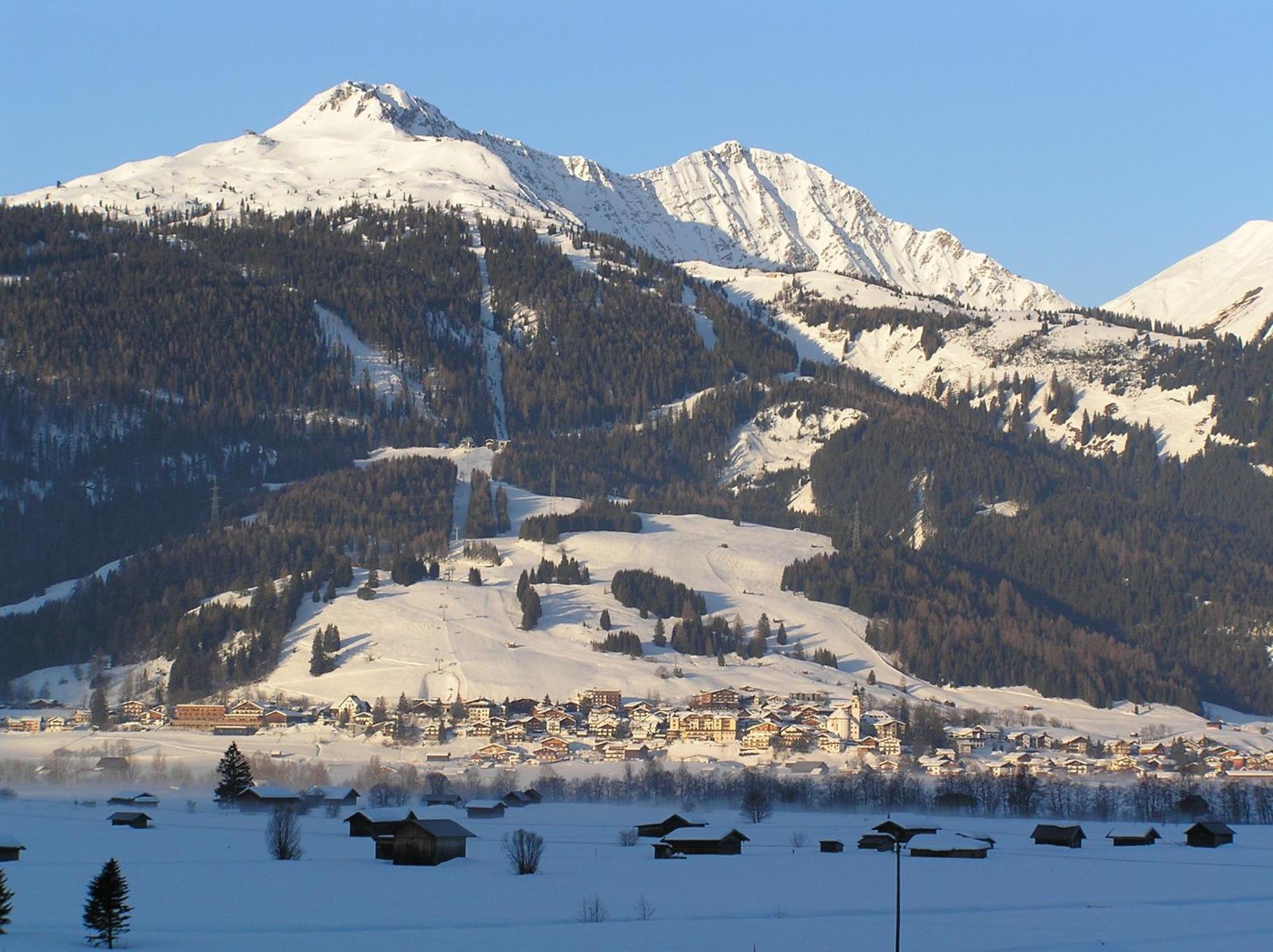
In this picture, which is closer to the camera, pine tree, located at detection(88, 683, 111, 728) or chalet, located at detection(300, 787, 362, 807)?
chalet, located at detection(300, 787, 362, 807)

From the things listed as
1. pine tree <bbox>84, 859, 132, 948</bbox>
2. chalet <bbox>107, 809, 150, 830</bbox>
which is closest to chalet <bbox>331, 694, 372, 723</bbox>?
chalet <bbox>107, 809, 150, 830</bbox>

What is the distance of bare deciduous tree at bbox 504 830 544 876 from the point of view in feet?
312

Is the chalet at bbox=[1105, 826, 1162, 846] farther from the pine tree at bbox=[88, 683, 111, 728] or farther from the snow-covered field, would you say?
the pine tree at bbox=[88, 683, 111, 728]

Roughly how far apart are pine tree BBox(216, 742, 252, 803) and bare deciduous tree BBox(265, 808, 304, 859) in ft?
82.9

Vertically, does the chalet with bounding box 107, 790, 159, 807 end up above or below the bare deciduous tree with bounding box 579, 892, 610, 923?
above

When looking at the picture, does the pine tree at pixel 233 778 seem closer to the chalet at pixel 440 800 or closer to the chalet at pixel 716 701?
the chalet at pixel 440 800

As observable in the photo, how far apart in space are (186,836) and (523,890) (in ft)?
92.9

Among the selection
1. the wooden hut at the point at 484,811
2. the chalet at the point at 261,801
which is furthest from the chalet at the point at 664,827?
the chalet at the point at 261,801

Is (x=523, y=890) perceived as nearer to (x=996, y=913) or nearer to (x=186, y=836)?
(x=996, y=913)

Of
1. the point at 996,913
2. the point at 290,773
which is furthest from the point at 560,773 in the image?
the point at 996,913

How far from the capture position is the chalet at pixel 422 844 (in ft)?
326

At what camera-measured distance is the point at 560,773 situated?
16500cm

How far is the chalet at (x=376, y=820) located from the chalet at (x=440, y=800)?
1411 centimetres

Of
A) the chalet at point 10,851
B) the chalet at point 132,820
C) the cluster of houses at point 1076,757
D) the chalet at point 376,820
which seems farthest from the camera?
the cluster of houses at point 1076,757
